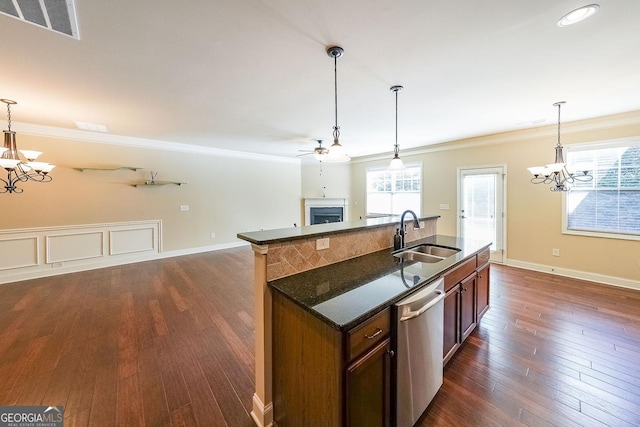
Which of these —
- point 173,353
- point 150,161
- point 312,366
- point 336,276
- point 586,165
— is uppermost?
point 150,161

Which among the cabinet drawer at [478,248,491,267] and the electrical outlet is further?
the cabinet drawer at [478,248,491,267]

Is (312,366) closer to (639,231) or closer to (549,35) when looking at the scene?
(549,35)

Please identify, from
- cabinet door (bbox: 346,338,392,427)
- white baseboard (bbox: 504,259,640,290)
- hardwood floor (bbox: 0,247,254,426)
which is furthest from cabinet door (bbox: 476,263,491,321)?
white baseboard (bbox: 504,259,640,290)

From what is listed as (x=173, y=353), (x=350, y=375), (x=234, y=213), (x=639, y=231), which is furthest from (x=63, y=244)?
(x=639, y=231)

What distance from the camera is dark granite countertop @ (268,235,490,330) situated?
3.75 feet

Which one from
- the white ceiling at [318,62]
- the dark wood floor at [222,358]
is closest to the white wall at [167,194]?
the white ceiling at [318,62]

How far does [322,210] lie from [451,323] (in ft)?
19.7

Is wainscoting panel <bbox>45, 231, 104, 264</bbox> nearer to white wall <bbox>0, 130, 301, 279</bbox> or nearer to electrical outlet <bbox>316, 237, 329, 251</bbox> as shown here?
white wall <bbox>0, 130, 301, 279</bbox>

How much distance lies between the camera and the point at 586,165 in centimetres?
394

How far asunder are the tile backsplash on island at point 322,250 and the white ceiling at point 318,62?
5.10 feet

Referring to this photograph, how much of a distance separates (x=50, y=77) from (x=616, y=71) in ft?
18.6

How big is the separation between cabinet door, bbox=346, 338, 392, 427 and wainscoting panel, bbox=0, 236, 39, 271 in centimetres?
589

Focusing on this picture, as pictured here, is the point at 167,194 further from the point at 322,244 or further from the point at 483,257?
the point at 483,257

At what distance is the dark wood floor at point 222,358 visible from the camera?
5.39 ft
